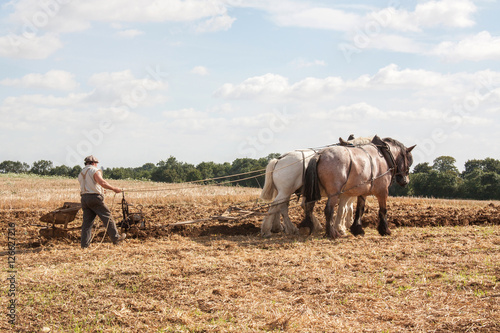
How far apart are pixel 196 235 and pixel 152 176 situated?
4051cm

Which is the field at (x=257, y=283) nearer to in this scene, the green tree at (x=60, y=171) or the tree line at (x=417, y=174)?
the tree line at (x=417, y=174)

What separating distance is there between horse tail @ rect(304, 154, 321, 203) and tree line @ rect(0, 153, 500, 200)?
529 cm

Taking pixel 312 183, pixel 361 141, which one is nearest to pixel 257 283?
pixel 312 183

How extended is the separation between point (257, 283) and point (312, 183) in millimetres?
3637

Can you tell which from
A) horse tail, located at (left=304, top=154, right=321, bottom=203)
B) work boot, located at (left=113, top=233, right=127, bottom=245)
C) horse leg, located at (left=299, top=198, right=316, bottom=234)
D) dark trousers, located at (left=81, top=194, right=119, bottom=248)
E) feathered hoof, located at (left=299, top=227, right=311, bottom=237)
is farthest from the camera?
feathered hoof, located at (left=299, top=227, right=311, bottom=237)

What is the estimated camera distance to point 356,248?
8578 mm

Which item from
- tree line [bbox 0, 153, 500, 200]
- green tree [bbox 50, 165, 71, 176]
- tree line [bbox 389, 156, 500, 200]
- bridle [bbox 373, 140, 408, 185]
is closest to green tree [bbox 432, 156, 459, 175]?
tree line [bbox 0, 153, 500, 200]

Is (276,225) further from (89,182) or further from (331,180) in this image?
(89,182)

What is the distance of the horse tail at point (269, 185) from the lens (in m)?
10.4

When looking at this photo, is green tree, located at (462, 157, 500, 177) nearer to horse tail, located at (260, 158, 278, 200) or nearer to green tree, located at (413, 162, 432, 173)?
green tree, located at (413, 162, 432, 173)

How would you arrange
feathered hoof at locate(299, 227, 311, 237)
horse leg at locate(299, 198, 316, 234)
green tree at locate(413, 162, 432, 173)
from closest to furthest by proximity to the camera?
1. horse leg at locate(299, 198, 316, 234)
2. feathered hoof at locate(299, 227, 311, 237)
3. green tree at locate(413, 162, 432, 173)

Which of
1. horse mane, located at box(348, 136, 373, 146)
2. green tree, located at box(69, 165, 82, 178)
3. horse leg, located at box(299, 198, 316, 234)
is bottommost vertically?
horse leg, located at box(299, 198, 316, 234)

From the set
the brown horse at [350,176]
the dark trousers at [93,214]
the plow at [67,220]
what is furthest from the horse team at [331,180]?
the dark trousers at [93,214]

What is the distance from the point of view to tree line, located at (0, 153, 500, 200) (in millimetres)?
31891
